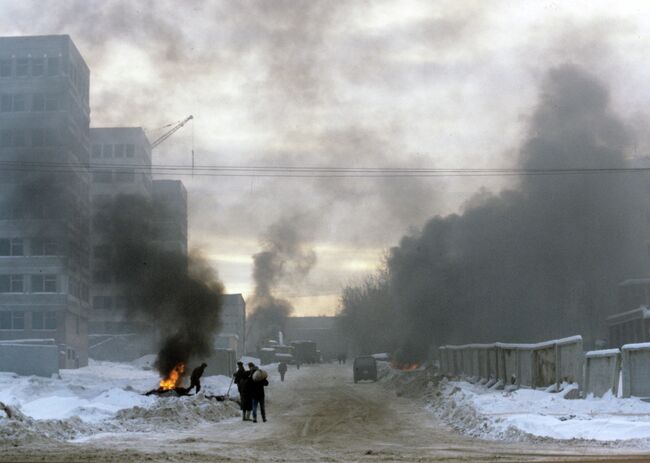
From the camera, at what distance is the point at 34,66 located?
7300 centimetres

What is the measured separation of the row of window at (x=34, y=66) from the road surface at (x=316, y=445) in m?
49.4

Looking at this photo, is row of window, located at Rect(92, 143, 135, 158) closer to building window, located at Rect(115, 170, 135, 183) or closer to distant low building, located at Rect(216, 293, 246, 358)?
building window, located at Rect(115, 170, 135, 183)

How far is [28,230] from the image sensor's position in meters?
73.6

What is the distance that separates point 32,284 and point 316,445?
60939 mm

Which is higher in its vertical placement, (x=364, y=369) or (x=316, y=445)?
(x=316, y=445)

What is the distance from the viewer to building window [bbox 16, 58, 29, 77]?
240 ft

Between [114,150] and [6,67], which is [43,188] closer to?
[6,67]

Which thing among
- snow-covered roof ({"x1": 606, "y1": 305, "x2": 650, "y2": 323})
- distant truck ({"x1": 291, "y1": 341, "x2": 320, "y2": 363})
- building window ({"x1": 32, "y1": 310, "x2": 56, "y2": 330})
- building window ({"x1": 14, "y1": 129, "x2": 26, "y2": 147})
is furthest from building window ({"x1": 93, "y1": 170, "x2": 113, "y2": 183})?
snow-covered roof ({"x1": 606, "y1": 305, "x2": 650, "y2": 323})

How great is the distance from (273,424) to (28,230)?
51.4m

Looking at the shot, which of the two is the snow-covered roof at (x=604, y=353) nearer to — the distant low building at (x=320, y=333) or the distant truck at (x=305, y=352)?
the distant truck at (x=305, y=352)

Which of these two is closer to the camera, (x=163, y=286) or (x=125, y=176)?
(x=163, y=286)

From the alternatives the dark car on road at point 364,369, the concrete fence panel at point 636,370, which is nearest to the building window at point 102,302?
the dark car on road at point 364,369

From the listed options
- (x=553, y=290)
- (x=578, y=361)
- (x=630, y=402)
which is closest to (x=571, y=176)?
(x=553, y=290)

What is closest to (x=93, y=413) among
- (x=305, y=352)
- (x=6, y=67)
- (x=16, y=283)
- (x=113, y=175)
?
(x=16, y=283)
